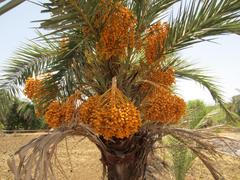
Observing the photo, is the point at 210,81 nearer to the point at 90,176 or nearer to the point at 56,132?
the point at 56,132

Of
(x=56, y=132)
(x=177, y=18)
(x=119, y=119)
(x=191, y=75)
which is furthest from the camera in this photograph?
(x=191, y=75)

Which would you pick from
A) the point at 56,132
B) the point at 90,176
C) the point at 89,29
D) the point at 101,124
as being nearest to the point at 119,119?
the point at 101,124

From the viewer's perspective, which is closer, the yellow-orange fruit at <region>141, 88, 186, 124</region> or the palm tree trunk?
the yellow-orange fruit at <region>141, 88, 186, 124</region>

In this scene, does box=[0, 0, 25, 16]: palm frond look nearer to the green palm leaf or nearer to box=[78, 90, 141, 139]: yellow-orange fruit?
box=[78, 90, 141, 139]: yellow-orange fruit

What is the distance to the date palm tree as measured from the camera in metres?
3.76

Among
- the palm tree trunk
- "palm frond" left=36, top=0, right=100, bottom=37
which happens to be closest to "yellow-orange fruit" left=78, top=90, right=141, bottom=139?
"palm frond" left=36, top=0, right=100, bottom=37

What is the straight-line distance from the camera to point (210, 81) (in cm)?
676

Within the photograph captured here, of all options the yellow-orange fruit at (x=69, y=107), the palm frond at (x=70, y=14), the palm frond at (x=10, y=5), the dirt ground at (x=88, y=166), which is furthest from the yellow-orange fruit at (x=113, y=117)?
the dirt ground at (x=88, y=166)

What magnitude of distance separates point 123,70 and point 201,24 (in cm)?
100

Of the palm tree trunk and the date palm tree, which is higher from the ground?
the date palm tree

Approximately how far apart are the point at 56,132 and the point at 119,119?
0.69 m

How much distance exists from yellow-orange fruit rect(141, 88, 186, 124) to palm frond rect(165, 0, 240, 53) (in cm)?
67

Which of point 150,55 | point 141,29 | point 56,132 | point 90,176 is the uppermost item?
point 141,29

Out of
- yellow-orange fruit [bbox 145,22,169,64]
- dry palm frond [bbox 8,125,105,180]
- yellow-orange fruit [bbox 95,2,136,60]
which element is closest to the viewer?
dry palm frond [bbox 8,125,105,180]
